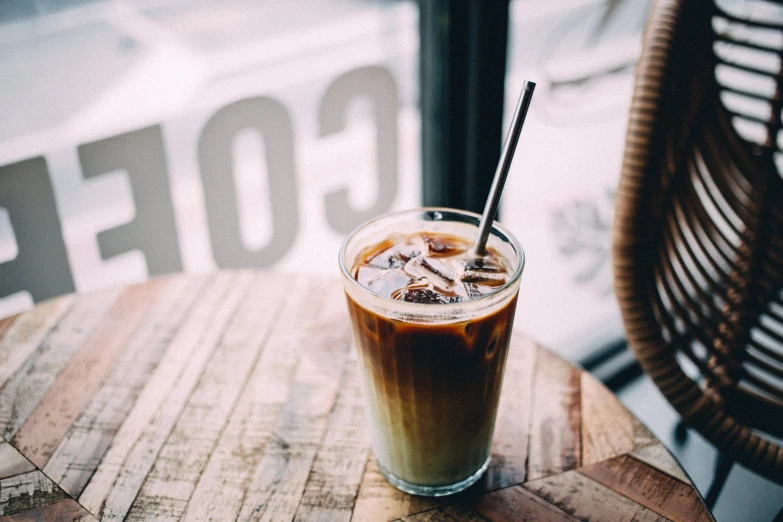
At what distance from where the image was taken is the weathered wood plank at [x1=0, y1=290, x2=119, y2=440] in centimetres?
91

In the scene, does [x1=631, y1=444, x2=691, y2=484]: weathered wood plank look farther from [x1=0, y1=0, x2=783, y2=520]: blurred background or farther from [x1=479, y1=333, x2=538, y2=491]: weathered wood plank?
[x1=0, y1=0, x2=783, y2=520]: blurred background

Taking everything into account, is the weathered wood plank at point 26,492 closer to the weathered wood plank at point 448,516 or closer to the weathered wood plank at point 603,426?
the weathered wood plank at point 448,516

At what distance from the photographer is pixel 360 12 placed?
181 centimetres

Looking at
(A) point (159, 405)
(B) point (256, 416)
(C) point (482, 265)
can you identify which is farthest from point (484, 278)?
(A) point (159, 405)

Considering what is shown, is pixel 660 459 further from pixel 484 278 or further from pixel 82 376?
pixel 82 376

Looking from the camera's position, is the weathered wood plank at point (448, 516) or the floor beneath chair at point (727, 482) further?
the floor beneath chair at point (727, 482)

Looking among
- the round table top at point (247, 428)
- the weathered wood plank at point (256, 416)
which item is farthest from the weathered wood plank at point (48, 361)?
the weathered wood plank at point (256, 416)

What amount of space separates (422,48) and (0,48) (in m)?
1.04

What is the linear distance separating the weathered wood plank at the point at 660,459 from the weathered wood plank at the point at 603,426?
0.05 ft

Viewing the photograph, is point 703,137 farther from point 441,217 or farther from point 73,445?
point 73,445

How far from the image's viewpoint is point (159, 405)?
0.92m

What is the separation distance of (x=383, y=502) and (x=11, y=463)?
49 cm

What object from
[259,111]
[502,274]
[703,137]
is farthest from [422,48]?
[502,274]

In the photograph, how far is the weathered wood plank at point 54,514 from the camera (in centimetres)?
75
